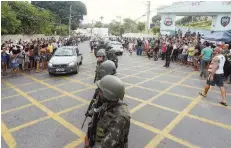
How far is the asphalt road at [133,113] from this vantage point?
461cm

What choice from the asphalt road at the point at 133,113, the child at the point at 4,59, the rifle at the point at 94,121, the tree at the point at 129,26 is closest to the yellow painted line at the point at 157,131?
the asphalt road at the point at 133,113

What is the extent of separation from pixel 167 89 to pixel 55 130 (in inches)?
205

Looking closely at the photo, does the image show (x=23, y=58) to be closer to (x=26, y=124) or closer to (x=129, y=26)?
(x=26, y=124)

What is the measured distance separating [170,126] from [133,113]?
1161 mm

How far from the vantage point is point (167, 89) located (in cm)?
877

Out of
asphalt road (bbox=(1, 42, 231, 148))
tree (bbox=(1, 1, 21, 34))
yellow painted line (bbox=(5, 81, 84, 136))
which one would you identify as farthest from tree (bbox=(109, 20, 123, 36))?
yellow painted line (bbox=(5, 81, 84, 136))

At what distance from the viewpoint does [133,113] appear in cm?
610

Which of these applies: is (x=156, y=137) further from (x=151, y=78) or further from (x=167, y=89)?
(x=151, y=78)

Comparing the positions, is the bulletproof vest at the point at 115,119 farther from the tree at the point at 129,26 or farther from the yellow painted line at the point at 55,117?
the tree at the point at 129,26

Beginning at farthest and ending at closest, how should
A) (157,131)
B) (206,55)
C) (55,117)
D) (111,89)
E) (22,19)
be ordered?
(22,19)
(206,55)
(55,117)
(157,131)
(111,89)

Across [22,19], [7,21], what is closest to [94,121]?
[7,21]

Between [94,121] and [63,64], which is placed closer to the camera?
[94,121]

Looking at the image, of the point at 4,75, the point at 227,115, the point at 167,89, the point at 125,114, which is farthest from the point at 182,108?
the point at 4,75

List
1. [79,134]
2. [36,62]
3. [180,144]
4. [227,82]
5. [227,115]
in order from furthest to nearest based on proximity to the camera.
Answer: [36,62] → [227,82] → [227,115] → [79,134] → [180,144]
